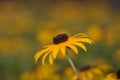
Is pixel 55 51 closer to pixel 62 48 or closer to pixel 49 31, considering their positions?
pixel 62 48

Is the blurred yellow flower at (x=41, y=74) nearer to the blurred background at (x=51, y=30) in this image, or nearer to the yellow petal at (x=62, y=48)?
the blurred background at (x=51, y=30)

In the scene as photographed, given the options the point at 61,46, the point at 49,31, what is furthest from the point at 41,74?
A: the point at 61,46

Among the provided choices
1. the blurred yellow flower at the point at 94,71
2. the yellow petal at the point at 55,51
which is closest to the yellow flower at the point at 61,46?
the yellow petal at the point at 55,51

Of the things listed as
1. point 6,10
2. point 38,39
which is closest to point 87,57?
point 38,39

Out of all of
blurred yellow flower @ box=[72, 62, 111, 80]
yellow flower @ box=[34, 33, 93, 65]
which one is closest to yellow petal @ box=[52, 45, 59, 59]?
yellow flower @ box=[34, 33, 93, 65]

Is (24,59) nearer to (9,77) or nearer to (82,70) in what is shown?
(9,77)

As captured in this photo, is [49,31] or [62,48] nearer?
[62,48]

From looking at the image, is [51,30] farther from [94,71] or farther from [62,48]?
[62,48]

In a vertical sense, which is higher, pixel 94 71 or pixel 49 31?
pixel 49 31

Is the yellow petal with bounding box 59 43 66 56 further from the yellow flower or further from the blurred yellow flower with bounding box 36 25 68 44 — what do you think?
the blurred yellow flower with bounding box 36 25 68 44

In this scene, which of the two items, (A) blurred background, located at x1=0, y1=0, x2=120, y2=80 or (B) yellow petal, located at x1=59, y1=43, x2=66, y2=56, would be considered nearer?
(B) yellow petal, located at x1=59, y1=43, x2=66, y2=56
